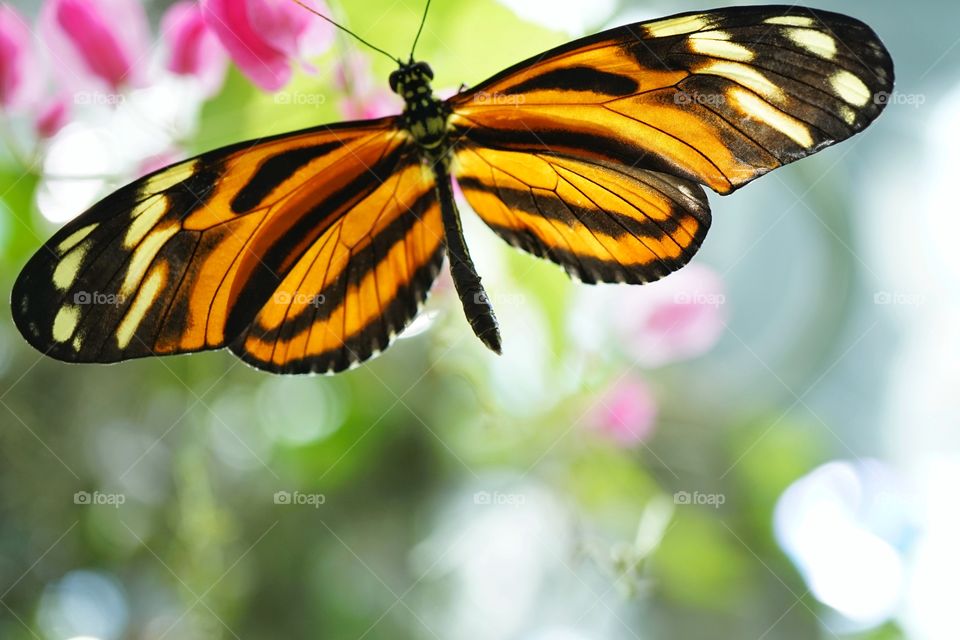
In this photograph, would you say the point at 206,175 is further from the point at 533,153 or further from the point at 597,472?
the point at 597,472

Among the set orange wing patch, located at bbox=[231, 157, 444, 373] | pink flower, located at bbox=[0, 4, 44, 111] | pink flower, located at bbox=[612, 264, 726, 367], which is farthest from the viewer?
pink flower, located at bbox=[612, 264, 726, 367]

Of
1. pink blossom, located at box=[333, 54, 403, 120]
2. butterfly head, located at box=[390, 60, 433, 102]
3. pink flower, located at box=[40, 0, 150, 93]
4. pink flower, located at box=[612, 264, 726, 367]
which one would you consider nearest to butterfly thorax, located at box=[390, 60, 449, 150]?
butterfly head, located at box=[390, 60, 433, 102]

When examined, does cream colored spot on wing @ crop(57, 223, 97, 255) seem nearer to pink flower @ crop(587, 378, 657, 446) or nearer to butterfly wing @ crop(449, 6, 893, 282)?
butterfly wing @ crop(449, 6, 893, 282)

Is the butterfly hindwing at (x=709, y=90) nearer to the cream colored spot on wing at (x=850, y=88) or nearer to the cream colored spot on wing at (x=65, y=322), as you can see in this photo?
the cream colored spot on wing at (x=850, y=88)

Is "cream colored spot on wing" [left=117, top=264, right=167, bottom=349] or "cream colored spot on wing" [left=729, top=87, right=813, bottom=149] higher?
"cream colored spot on wing" [left=729, top=87, right=813, bottom=149]

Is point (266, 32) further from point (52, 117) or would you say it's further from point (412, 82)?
point (52, 117)

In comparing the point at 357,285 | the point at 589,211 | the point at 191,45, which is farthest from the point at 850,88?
the point at 191,45

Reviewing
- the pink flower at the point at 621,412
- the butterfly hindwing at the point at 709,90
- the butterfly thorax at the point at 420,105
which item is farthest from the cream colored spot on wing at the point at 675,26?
the pink flower at the point at 621,412
